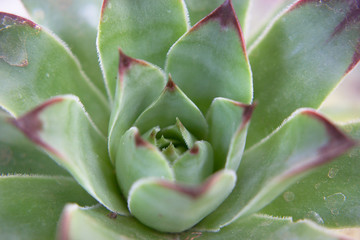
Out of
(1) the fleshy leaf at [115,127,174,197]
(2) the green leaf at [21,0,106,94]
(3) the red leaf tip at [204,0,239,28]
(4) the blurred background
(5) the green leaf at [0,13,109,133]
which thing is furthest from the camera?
(4) the blurred background

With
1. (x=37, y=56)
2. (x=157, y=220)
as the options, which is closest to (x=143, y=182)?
(x=157, y=220)

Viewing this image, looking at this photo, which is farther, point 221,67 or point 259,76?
point 259,76

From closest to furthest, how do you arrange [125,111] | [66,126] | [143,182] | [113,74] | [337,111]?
[143,182] < [66,126] < [125,111] < [113,74] < [337,111]

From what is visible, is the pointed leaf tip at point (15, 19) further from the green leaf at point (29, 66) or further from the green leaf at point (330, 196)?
the green leaf at point (330, 196)

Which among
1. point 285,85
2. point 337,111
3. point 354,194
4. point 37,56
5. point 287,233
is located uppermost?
point 37,56

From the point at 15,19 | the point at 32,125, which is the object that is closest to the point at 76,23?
the point at 15,19

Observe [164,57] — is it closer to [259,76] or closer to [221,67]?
[221,67]

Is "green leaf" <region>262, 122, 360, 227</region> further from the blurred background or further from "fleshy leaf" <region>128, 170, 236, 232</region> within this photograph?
the blurred background

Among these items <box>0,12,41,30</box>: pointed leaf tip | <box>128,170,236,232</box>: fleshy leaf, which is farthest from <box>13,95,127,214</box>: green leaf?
<box>0,12,41,30</box>: pointed leaf tip
